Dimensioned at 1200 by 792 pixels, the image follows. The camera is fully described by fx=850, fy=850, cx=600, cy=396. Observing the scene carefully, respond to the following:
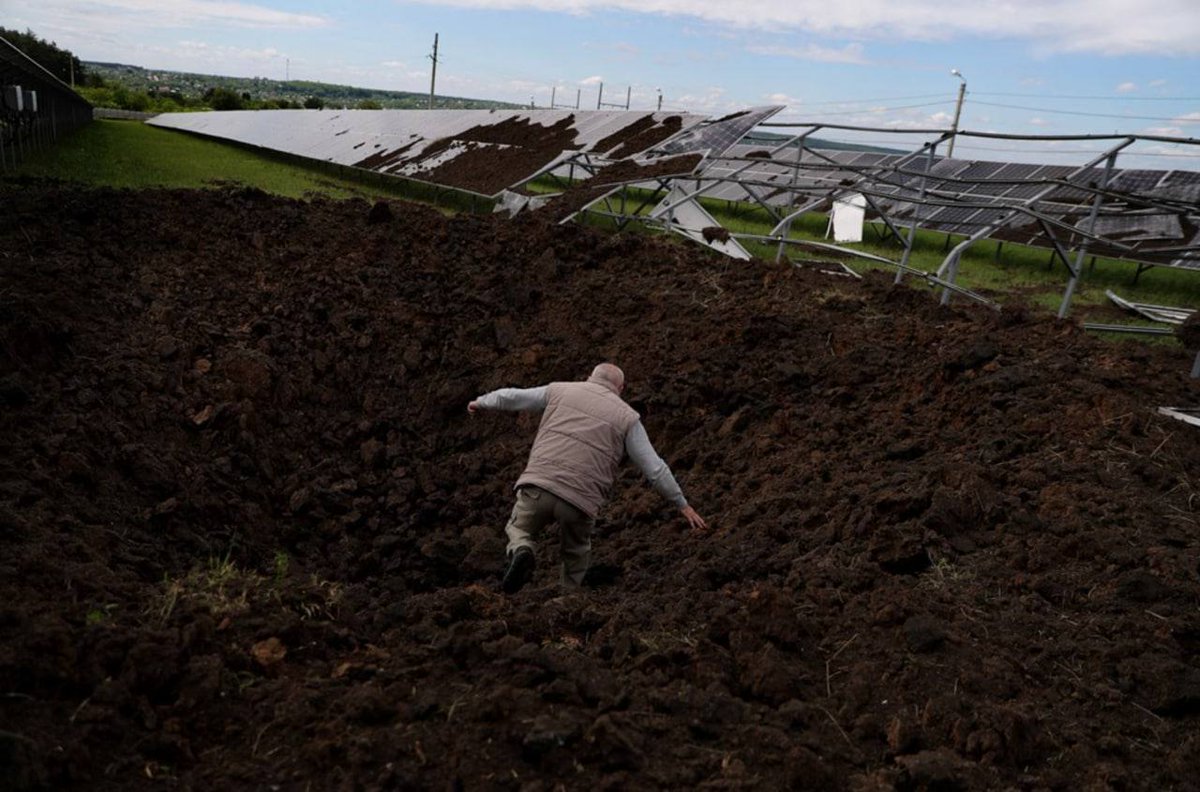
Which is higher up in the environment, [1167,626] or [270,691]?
[1167,626]

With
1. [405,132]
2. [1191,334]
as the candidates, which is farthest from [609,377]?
[405,132]

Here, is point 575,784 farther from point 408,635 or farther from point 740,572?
point 740,572

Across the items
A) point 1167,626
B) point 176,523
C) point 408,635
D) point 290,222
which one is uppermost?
point 290,222

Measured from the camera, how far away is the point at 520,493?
5.05 m

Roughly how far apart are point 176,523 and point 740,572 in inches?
137

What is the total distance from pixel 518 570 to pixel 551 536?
1.31m

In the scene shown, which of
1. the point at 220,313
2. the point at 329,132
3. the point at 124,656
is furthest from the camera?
the point at 329,132

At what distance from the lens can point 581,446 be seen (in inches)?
194

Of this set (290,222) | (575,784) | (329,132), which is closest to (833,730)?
(575,784)

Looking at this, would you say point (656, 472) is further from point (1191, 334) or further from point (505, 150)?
point (505, 150)

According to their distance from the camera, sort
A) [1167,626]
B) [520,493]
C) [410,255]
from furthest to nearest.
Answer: [410,255]
[520,493]
[1167,626]

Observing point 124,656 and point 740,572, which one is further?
point 740,572

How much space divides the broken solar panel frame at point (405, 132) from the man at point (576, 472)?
1015cm

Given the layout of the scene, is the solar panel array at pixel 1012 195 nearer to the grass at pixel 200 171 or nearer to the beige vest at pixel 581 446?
the beige vest at pixel 581 446
